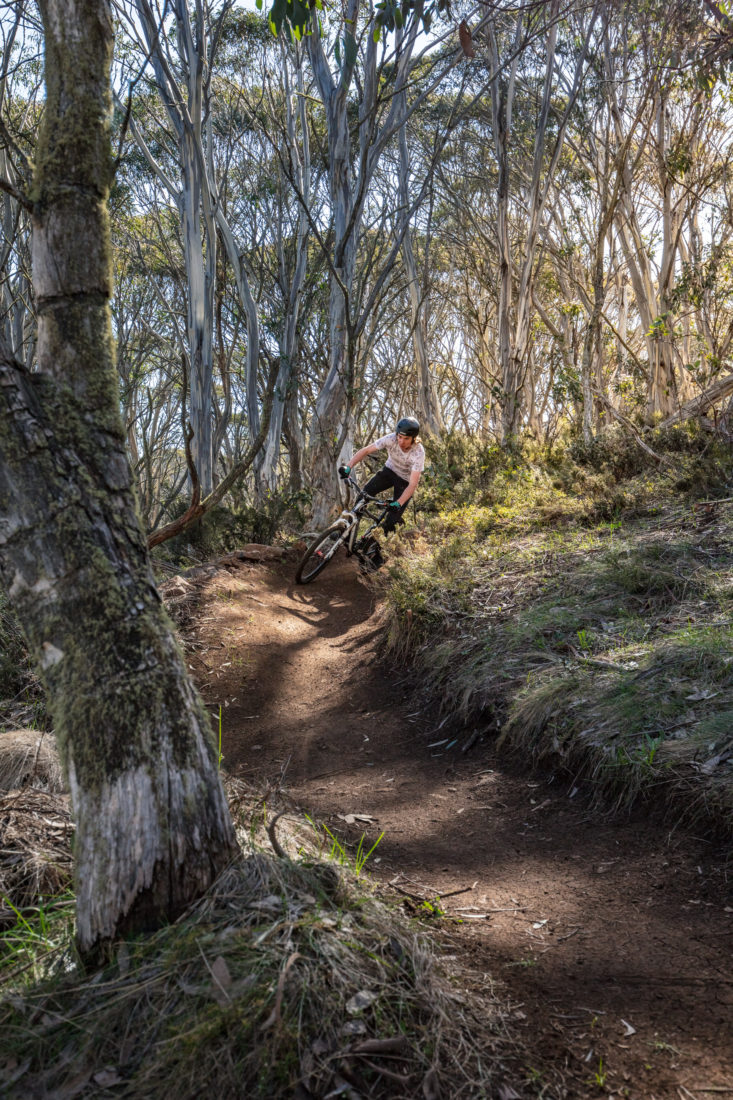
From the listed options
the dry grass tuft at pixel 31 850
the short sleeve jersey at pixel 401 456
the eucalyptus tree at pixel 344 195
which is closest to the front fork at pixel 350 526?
the short sleeve jersey at pixel 401 456

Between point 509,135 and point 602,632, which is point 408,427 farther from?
point 509,135

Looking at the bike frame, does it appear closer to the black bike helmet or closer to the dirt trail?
the black bike helmet

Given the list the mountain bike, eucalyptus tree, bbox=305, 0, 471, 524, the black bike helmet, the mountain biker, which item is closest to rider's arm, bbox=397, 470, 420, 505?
the mountain biker

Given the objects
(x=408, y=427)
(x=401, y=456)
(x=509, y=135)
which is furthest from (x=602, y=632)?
(x=509, y=135)

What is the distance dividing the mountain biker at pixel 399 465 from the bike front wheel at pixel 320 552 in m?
0.65

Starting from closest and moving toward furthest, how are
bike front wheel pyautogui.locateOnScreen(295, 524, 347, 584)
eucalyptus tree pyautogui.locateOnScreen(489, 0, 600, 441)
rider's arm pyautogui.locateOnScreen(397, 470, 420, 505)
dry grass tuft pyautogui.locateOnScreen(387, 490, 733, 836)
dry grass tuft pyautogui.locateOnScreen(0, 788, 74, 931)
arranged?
dry grass tuft pyautogui.locateOnScreen(0, 788, 74, 931)
dry grass tuft pyautogui.locateOnScreen(387, 490, 733, 836)
rider's arm pyautogui.locateOnScreen(397, 470, 420, 505)
bike front wheel pyautogui.locateOnScreen(295, 524, 347, 584)
eucalyptus tree pyautogui.locateOnScreen(489, 0, 600, 441)

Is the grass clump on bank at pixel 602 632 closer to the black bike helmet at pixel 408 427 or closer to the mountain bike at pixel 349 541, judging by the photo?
the mountain bike at pixel 349 541

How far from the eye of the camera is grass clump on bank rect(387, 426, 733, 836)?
3.59m

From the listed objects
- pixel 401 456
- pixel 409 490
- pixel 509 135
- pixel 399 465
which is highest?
pixel 509 135

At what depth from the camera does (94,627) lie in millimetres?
2170

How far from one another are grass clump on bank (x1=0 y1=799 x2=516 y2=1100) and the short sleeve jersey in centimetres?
703

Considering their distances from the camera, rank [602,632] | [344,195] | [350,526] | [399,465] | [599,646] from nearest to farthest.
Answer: [599,646] → [602,632] → [350,526] → [399,465] → [344,195]

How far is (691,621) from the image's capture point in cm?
487

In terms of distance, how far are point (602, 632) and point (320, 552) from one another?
4.36 meters
